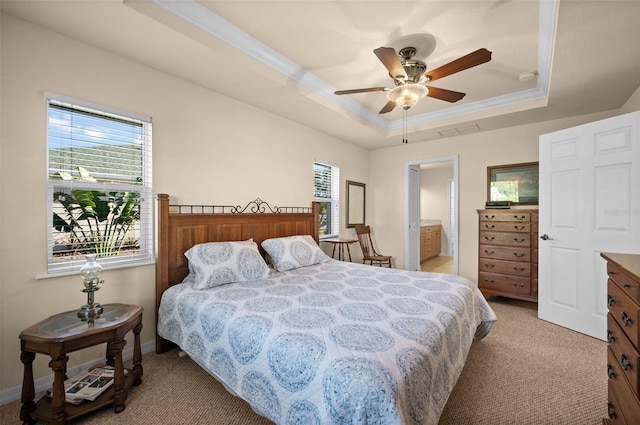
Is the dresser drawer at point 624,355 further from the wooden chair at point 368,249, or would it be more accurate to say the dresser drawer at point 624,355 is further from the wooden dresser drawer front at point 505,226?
the wooden chair at point 368,249

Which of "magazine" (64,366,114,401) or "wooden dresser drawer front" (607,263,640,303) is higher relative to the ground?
"wooden dresser drawer front" (607,263,640,303)

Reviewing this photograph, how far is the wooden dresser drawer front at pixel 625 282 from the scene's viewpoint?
1.10 meters

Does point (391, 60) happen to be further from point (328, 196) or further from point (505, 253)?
point (505, 253)

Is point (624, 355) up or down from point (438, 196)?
down

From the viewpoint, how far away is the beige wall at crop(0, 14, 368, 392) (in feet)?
6.02

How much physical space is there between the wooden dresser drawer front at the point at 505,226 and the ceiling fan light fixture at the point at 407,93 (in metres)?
2.38

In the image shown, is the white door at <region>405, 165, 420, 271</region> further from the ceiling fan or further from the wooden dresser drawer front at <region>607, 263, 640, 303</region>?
the wooden dresser drawer front at <region>607, 263, 640, 303</region>

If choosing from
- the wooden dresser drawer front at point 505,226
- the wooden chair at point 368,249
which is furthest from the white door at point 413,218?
the wooden dresser drawer front at point 505,226

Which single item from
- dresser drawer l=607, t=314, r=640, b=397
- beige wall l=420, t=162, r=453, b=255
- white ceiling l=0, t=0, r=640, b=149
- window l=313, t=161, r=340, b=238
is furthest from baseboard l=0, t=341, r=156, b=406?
beige wall l=420, t=162, r=453, b=255

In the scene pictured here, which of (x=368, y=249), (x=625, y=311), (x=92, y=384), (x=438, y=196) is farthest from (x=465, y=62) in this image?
(x=438, y=196)

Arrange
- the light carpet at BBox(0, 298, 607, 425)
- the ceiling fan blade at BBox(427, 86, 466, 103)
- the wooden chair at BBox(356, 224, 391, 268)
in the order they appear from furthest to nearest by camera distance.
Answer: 1. the wooden chair at BBox(356, 224, 391, 268)
2. the ceiling fan blade at BBox(427, 86, 466, 103)
3. the light carpet at BBox(0, 298, 607, 425)

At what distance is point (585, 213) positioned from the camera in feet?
9.28

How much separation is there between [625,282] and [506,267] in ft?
9.10

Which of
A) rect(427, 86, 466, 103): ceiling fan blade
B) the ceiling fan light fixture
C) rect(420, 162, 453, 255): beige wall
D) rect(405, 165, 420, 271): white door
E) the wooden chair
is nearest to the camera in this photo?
the ceiling fan light fixture
